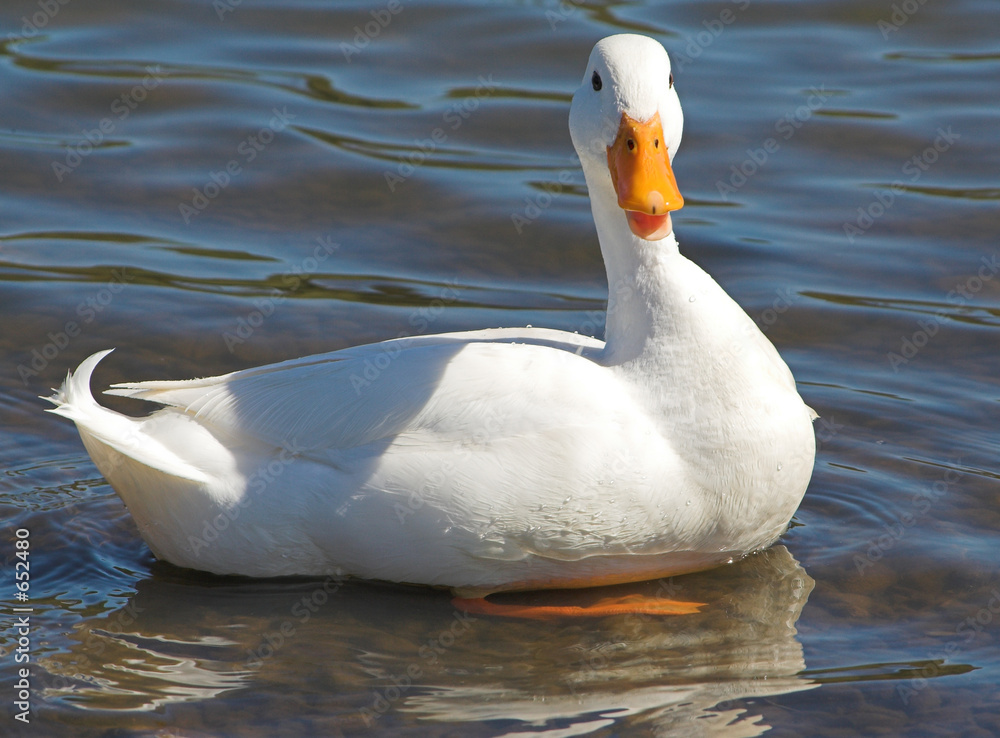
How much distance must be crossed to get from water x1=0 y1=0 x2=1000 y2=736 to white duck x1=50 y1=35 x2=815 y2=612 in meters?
0.30

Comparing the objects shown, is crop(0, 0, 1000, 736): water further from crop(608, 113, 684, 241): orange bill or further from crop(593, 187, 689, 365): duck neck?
crop(608, 113, 684, 241): orange bill

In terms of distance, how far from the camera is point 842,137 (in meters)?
9.87

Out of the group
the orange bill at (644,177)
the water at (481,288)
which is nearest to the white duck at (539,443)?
the orange bill at (644,177)

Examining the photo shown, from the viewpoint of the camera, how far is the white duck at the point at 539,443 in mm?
4770

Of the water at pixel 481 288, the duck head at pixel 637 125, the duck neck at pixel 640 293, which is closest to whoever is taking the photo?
the water at pixel 481 288

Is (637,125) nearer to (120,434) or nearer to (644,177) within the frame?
(644,177)

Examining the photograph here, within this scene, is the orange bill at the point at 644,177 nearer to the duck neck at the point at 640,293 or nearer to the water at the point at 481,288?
the duck neck at the point at 640,293

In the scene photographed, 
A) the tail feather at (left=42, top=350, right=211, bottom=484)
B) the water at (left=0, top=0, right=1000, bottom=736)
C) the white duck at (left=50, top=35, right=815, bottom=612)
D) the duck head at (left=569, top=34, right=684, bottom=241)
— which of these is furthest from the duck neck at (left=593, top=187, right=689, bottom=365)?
the tail feather at (left=42, top=350, right=211, bottom=484)

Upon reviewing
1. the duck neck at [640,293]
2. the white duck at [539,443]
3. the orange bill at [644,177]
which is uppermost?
the orange bill at [644,177]

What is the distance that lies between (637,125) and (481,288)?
333 centimetres

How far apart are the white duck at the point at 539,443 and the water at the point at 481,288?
299 millimetres

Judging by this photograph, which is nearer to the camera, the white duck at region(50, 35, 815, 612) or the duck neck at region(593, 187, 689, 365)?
the white duck at region(50, 35, 815, 612)

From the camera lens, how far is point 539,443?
4.75 metres

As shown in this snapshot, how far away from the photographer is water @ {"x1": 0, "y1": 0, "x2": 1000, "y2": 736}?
4.67m
